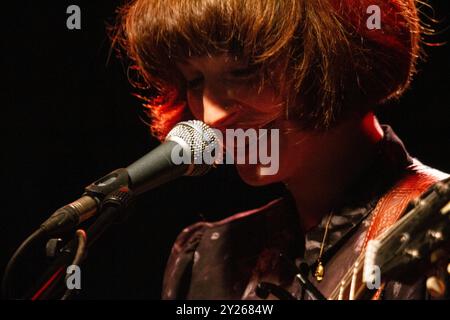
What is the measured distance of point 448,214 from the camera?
0.95 metres

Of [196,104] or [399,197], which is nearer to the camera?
[399,197]

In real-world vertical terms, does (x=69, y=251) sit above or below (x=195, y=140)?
below

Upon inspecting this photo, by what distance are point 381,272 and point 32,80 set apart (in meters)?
1.26

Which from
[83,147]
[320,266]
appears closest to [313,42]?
[320,266]

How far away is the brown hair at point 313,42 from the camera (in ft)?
4.17

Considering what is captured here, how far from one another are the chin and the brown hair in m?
0.13

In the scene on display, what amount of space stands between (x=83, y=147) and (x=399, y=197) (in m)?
1.02

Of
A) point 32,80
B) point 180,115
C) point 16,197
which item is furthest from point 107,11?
point 16,197

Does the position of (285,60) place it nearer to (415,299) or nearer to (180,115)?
(180,115)

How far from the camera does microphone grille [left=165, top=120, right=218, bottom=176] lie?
110 centimetres

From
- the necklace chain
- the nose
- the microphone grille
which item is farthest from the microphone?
the necklace chain

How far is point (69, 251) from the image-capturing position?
95 cm

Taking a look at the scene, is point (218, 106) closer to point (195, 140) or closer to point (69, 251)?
point (195, 140)
